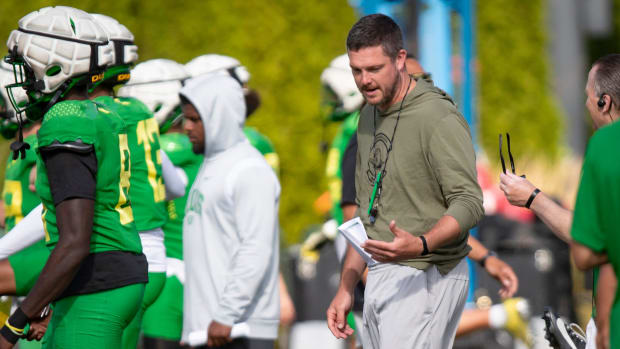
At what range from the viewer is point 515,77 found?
1738 centimetres

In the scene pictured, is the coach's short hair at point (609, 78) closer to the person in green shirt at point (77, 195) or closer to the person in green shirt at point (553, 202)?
the person in green shirt at point (553, 202)

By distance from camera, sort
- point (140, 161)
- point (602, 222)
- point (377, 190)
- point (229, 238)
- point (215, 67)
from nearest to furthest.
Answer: point (602, 222) < point (377, 190) < point (140, 161) < point (229, 238) < point (215, 67)

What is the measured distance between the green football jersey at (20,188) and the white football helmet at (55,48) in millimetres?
989

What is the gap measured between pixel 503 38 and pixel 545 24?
1766 mm

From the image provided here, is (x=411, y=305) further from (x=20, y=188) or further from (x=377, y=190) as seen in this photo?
(x=20, y=188)

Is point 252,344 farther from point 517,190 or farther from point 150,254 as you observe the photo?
point 517,190

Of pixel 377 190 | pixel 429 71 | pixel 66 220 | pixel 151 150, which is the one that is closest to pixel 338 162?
pixel 151 150

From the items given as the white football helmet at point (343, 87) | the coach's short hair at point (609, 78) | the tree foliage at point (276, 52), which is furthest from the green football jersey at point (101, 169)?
the tree foliage at point (276, 52)

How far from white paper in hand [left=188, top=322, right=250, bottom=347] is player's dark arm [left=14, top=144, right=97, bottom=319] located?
143 centimetres

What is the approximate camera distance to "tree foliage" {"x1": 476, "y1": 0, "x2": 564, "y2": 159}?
17.1 metres

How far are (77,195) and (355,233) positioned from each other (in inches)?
41.8

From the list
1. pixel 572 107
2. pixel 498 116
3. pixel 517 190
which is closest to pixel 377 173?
pixel 517 190

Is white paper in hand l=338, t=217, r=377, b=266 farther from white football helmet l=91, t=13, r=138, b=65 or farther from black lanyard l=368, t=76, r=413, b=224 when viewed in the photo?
white football helmet l=91, t=13, r=138, b=65

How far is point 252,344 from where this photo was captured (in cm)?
501
